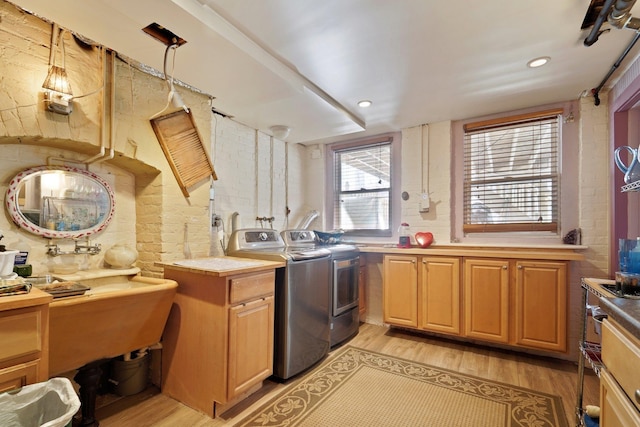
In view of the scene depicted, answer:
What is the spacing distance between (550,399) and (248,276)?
226 cm

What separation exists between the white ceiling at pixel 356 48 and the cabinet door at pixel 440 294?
1.59m

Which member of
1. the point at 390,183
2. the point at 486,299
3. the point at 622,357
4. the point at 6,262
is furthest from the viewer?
the point at 390,183

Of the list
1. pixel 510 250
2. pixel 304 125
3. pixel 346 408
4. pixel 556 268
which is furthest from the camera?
pixel 304 125

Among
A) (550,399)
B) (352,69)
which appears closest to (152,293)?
(352,69)

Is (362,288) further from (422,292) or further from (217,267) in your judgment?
(217,267)

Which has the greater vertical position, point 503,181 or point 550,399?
point 503,181

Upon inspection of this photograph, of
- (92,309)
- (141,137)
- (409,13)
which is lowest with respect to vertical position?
(92,309)

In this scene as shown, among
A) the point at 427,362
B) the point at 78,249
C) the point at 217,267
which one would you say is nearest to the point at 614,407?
the point at 427,362

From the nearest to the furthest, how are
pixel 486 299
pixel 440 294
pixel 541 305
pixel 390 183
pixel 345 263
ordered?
1. pixel 541 305
2. pixel 486 299
3. pixel 440 294
4. pixel 345 263
5. pixel 390 183

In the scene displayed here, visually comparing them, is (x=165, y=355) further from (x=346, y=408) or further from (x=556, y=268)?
(x=556, y=268)

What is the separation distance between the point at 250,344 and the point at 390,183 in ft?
8.42

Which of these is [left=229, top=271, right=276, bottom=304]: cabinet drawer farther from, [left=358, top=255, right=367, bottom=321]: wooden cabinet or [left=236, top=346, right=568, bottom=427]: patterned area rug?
[left=358, top=255, right=367, bottom=321]: wooden cabinet

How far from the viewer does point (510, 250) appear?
9.94 ft

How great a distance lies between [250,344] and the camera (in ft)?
6.88
